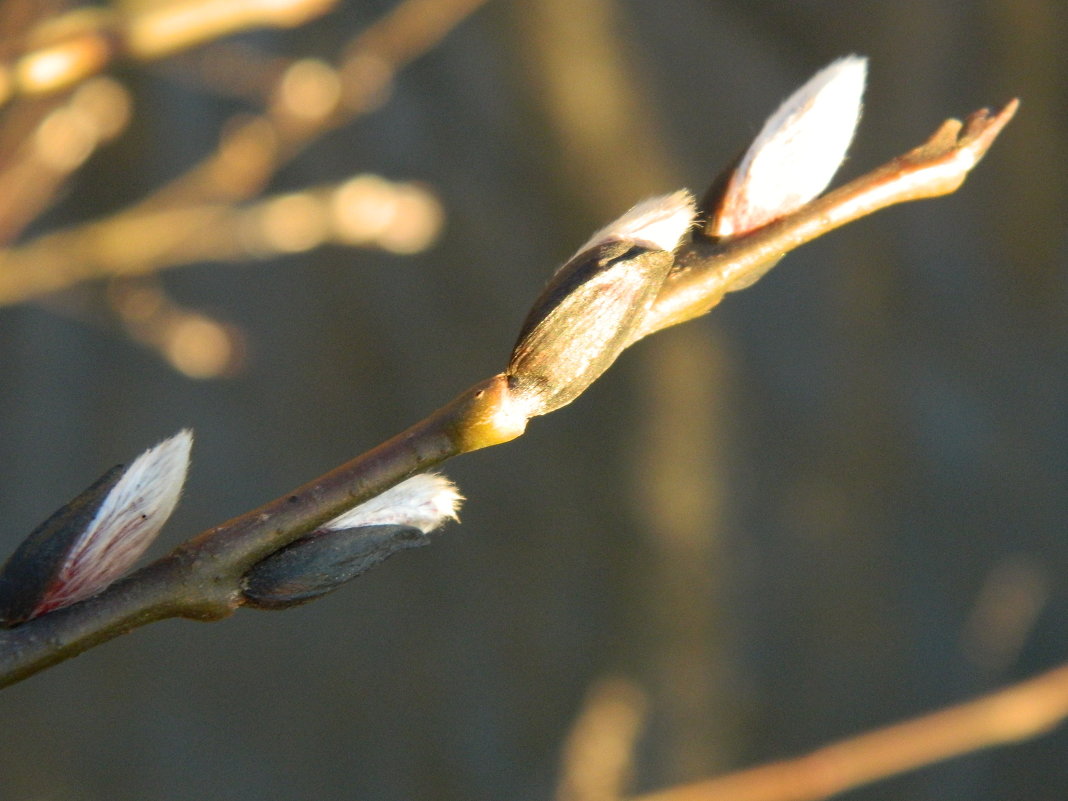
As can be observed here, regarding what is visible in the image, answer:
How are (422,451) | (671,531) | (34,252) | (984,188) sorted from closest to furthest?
1. (422,451)
2. (34,252)
3. (984,188)
4. (671,531)

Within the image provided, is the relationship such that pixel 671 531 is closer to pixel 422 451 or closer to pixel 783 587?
pixel 783 587

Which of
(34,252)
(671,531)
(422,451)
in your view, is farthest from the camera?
→ (671,531)

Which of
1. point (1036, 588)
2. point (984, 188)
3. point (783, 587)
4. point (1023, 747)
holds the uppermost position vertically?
point (984, 188)

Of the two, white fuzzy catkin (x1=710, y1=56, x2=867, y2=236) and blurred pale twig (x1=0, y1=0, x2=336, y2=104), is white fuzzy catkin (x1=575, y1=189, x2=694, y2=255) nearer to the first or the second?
white fuzzy catkin (x1=710, y1=56, x2=867, y2=236)

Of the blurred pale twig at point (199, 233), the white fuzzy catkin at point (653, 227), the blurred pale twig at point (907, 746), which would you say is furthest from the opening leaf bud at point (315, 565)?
the blurred pale twig at point (907, 746)

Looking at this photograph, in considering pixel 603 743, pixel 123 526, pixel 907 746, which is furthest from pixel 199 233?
pixel 907 746

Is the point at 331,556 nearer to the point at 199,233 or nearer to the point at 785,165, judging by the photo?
the point at 785,165

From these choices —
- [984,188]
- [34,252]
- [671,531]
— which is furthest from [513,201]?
[34,252]

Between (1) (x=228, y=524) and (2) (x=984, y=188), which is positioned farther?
(2) (x=984, y=188)

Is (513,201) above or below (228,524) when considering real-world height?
above
